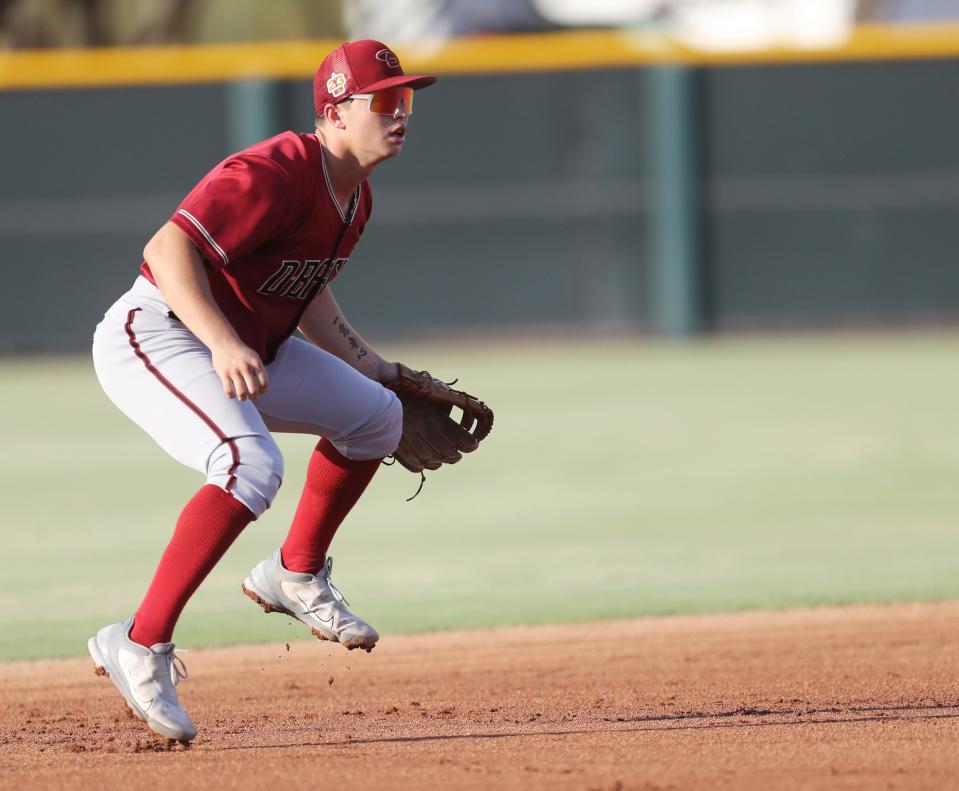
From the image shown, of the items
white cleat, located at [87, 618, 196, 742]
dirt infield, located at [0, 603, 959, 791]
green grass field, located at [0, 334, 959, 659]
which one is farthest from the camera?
green grass field, located at [0, 334, 959, 659]

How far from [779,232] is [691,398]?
4.59 metres

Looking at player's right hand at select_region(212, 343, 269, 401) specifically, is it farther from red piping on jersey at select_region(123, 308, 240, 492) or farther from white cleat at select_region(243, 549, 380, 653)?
white cleat at select_region(243, 549, 380, 653)

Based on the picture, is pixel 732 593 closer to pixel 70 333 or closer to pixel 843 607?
pixel 843 607

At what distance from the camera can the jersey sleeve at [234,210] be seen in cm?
380

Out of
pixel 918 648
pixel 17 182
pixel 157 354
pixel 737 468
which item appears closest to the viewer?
pixel 157 354

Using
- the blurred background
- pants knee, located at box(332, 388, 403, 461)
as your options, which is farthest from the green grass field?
the blurred background

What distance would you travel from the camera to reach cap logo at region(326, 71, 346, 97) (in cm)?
408

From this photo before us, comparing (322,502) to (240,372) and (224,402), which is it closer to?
(224,402)

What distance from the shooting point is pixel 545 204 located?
16016 mm

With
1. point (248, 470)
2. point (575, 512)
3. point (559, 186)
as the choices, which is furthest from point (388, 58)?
point (559, 186)

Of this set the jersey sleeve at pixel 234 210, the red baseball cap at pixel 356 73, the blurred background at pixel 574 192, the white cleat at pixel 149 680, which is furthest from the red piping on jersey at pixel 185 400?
the blurred background at pixel 574 192

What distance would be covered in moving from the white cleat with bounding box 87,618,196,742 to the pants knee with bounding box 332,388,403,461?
880 millimetres

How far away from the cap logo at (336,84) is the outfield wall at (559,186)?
11.7m

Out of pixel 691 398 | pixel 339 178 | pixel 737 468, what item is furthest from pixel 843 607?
pixel 691 398
